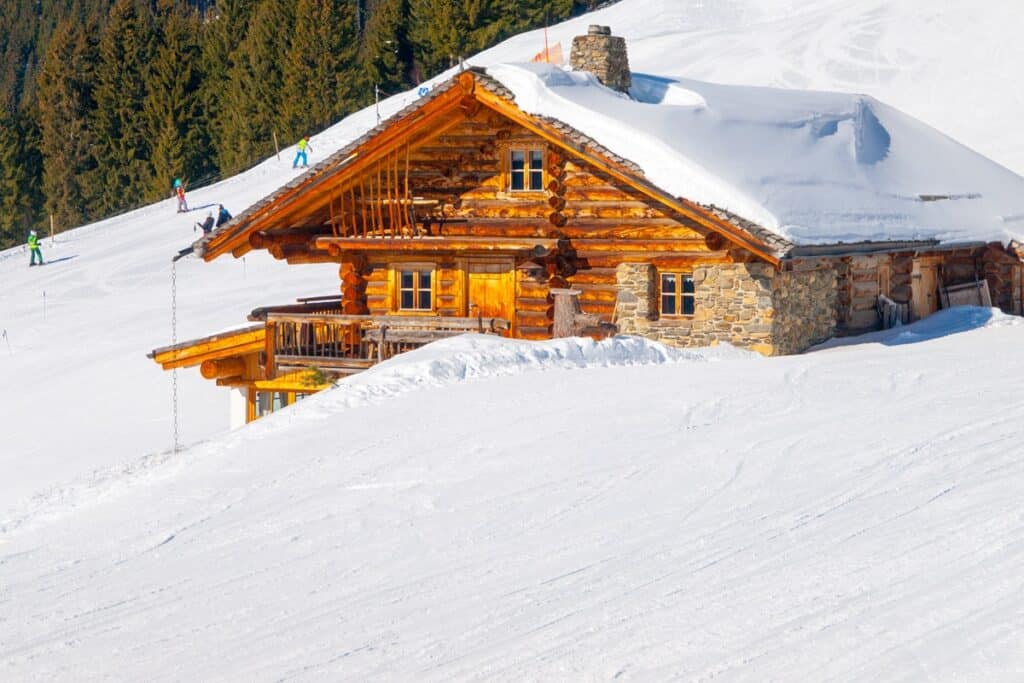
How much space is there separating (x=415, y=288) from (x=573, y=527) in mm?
13735

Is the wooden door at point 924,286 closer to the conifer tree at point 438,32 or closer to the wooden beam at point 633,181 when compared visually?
the wooden beam at point 633,181

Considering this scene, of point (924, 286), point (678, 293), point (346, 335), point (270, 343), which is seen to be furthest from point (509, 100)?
point (924, 286)

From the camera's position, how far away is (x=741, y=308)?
24.0 m

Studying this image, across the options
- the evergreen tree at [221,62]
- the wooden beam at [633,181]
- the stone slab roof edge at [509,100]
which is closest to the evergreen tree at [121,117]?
the evergreen tree at [221,62]

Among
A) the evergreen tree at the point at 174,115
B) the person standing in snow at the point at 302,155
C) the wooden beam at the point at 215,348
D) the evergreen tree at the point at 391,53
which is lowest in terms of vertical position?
the wooden beam at the point at 215,348

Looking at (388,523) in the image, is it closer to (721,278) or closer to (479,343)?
(479,343)

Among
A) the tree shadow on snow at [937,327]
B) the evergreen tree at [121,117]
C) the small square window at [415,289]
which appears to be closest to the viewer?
the tree shadow on snow at [937,327]

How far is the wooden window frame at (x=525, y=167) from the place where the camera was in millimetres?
25781

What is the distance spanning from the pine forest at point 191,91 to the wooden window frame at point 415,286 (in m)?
47.4

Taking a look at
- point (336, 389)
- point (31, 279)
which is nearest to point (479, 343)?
point (336, 389)

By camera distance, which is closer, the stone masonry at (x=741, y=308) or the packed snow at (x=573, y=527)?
the packed snow at (x=573, y=527)

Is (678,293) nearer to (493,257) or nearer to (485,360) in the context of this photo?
(493,257)

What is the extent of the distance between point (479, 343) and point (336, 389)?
2.47m

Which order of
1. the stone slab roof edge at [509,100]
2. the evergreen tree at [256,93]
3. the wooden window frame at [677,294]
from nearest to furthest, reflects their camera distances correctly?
the stone slab roof edge at [509,100], the wooden window frame at [677,294], the evergreen tree at [256,93]
